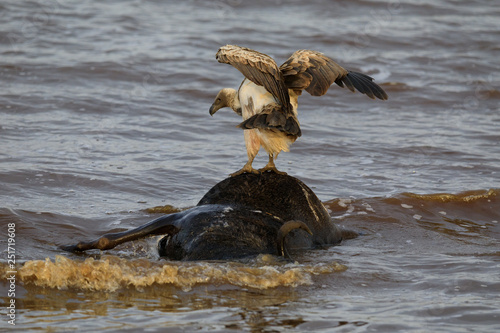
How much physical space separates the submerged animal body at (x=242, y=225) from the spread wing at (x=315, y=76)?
776 millimetres

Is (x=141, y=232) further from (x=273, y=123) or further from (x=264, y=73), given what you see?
(x=264, y=73)

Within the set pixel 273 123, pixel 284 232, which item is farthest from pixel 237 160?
pixel 284 232

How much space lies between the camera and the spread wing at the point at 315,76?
5.49m

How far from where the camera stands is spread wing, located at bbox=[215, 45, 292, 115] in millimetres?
5402

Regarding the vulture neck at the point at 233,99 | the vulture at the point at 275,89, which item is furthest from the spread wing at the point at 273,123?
the vulture neck at the point at 233,99

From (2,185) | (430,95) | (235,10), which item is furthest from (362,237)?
(235,10)

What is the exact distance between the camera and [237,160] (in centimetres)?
770

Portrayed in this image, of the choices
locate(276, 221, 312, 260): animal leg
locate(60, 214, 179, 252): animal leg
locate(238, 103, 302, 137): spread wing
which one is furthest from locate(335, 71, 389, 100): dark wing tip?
locate(60, 214, 179, 252): animal leg

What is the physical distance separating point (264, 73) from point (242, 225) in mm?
1339

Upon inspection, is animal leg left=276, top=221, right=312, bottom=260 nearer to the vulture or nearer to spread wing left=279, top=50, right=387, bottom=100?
the vulture

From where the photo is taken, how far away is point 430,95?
10.7 metres

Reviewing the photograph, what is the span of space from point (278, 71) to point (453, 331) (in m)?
2.38

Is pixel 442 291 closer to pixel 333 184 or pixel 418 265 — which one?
pixel 418 265

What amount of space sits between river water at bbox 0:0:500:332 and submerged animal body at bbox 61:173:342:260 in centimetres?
13
